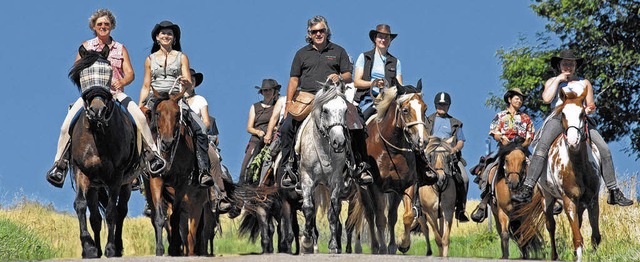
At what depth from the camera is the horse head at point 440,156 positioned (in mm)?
26688

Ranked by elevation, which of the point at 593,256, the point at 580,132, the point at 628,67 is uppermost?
→ the point at 628,67

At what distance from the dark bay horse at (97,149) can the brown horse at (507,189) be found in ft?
24.7

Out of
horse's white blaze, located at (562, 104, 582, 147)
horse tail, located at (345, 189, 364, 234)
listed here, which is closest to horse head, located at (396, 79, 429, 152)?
horse's white blaze, located at (562, 104, 582, 147)

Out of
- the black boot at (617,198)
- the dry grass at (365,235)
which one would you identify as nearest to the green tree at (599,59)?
the dry grass at (365,235)

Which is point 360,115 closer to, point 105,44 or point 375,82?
point 375,82

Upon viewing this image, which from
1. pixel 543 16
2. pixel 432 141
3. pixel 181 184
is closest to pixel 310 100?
pixel 181 184

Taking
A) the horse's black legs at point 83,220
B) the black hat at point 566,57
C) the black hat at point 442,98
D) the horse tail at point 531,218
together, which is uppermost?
the black hat at point 442,98

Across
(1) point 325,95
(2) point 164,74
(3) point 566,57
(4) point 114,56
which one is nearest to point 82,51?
(4) point 114,56

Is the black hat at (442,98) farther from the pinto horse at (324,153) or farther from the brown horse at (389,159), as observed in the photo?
the pinto horse at (324,153)

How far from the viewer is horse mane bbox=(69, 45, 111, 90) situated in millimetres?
19000

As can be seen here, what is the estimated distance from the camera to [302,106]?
21.8m

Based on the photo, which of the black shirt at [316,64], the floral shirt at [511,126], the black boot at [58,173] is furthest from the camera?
the floral shirt at [511,126]

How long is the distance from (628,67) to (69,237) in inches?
833

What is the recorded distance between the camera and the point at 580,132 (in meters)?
21.1
